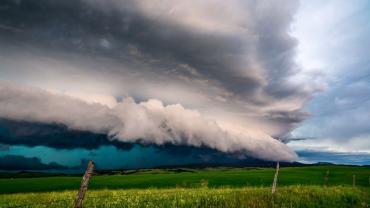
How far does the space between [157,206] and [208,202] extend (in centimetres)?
366

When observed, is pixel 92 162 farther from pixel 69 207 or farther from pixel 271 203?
pixel 271 203

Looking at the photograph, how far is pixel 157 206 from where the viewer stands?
19547mm

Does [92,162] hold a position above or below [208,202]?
above

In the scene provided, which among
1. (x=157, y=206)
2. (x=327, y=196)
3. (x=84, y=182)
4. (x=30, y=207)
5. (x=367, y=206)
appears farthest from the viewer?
(x=327, y=196)

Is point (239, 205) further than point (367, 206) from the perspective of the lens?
No

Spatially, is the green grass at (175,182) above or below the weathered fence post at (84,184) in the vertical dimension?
below

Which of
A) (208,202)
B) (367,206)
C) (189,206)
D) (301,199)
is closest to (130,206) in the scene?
(189,206)

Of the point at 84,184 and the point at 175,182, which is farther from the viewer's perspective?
the point at 175,182

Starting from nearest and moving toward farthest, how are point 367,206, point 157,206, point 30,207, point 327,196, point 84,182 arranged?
point 84,182, point 157,206, point 30,207, point 367,206, point 327,196

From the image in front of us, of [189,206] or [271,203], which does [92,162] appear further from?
[271,203]

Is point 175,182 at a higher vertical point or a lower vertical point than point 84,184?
lower

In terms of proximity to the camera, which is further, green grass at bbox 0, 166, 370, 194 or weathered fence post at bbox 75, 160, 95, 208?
green grass at bbox 0, 166, 370, 194

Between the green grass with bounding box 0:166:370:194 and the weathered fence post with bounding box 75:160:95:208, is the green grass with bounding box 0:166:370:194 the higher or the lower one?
the lower one

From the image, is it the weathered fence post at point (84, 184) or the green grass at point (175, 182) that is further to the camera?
the green grass at point (175, 182)
